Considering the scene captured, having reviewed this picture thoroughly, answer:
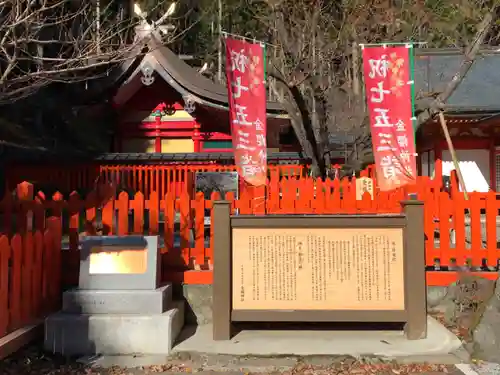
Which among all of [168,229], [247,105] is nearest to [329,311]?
[168,229]

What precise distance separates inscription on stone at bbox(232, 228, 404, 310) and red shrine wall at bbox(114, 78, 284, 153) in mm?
8850

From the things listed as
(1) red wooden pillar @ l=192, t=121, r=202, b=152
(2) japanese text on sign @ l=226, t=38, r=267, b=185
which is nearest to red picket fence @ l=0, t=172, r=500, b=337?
(2) japanese text on sign @ l=226, t=38, r=267, b=185

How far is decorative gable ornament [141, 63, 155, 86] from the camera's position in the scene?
12.5m

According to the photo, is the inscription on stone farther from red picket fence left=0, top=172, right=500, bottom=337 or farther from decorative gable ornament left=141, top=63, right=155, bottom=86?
decorative gable ornament left=141, top=63, right=155, bottom=86

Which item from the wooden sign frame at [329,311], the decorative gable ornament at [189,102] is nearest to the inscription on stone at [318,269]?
the wooden sign frame at [329,311]

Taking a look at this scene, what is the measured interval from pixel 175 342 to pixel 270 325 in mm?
1160

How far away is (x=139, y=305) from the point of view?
197 inches

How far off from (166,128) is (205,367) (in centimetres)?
1113

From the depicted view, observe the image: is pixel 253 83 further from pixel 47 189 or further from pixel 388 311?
pixel 47 189

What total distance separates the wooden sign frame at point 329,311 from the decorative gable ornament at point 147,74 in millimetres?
8339

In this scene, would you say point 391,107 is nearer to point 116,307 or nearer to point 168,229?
point 168,229

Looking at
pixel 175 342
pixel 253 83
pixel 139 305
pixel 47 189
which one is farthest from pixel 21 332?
pixel 47 189

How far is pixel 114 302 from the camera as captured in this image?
5004mm

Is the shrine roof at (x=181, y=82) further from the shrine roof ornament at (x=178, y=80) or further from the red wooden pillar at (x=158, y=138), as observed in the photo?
the red wooden pillar at (x=158, y=138)
